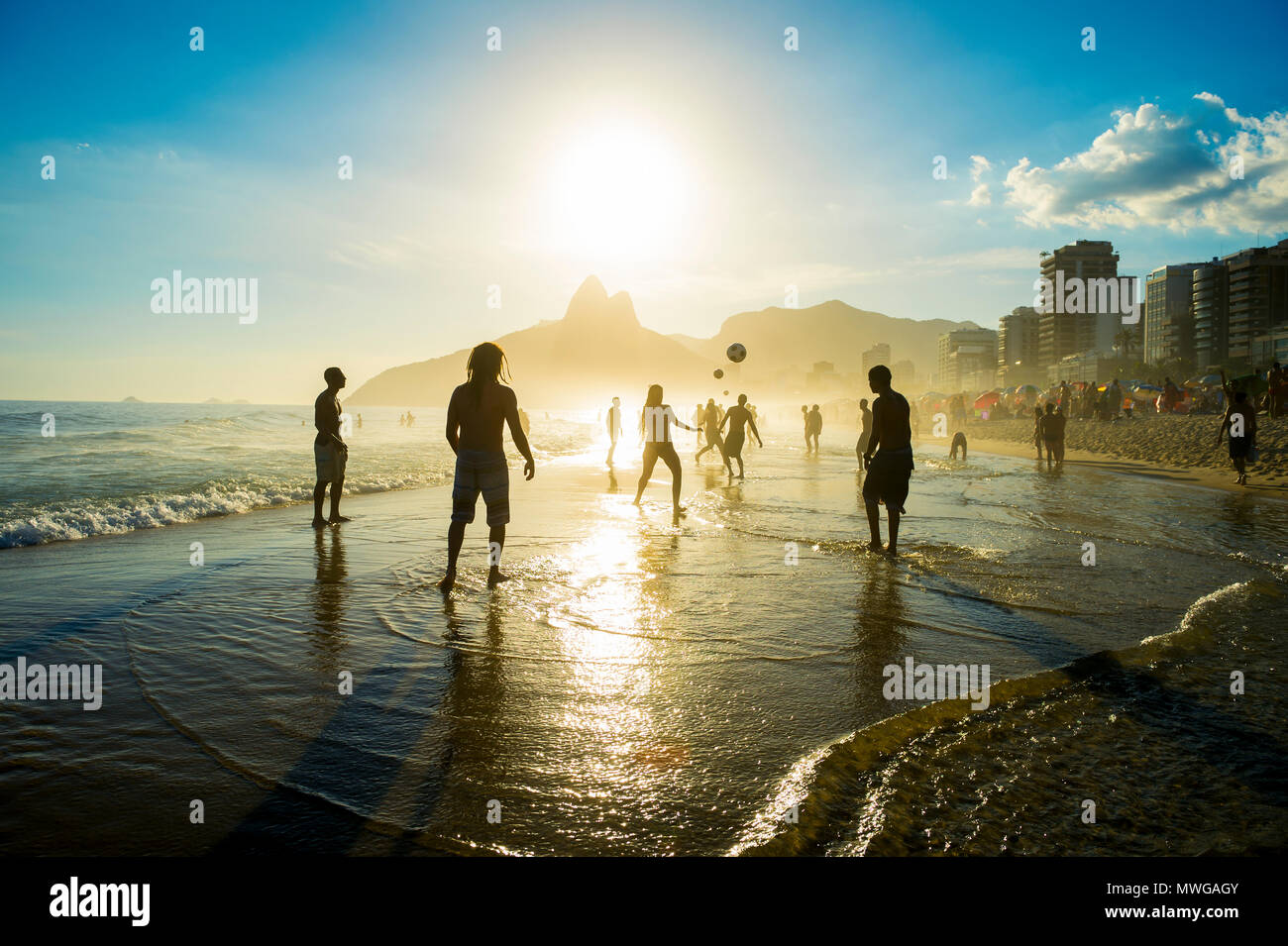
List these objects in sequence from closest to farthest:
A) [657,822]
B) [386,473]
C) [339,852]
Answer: [339,852]
[657,822]
[386,473]

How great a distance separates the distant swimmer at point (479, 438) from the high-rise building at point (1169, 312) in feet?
601

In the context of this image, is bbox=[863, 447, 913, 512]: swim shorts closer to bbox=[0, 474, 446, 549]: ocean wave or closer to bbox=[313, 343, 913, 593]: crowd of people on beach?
bbox=[313, 343, 913, 593]: crowd of people on beach

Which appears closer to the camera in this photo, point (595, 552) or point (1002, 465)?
point (595, 552)

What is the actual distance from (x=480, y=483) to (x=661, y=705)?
11.1ft

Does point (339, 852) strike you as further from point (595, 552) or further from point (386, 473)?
point (386, 473)

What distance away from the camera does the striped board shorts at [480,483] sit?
6301 millimetres

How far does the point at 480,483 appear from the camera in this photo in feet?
21.0

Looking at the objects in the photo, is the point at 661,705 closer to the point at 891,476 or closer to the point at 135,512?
→ the point at 891,476

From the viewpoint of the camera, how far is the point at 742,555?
7.92 meters

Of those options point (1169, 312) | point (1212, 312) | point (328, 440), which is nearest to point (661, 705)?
point (328, 440)

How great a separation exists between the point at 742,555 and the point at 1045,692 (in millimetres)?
4274

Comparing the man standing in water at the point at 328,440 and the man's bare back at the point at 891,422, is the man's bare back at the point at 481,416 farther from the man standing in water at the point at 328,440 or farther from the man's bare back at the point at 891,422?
the man standing in water at the point at 328,440

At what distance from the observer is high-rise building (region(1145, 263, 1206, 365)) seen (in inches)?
5763
